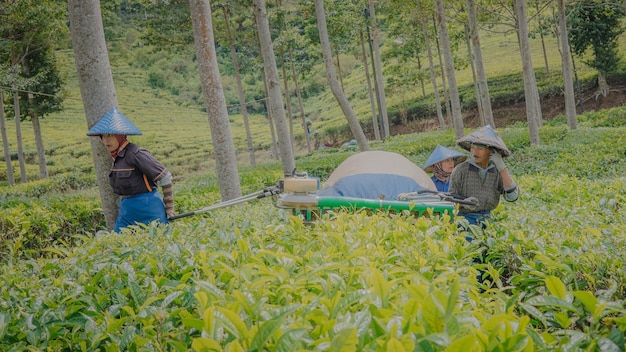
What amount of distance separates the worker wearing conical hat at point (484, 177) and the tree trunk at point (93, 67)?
11.2ft

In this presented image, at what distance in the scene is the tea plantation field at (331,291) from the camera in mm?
1161

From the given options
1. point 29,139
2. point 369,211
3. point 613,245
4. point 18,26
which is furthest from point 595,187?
point 29,139

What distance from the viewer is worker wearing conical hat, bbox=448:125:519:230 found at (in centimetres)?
402

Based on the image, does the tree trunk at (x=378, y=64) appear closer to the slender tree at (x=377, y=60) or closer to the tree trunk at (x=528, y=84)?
the slender tree at (x=377, y=60)

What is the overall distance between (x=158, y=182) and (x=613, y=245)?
151 inches

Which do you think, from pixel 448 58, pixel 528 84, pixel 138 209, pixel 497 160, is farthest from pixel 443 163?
pixel 528 84

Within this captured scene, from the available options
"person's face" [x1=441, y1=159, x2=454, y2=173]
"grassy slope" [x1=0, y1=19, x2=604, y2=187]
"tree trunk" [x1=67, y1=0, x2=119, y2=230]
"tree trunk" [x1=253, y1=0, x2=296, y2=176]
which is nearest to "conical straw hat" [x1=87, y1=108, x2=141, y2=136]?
"tree trunk" [x1=67, y1=0, x2=119, y2=230]

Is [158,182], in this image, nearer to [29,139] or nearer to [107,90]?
[107,90]

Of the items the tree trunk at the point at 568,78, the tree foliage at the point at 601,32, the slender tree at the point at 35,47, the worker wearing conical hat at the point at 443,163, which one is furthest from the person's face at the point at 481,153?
the tree foliage at the point at 601,32

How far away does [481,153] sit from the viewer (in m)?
4.09

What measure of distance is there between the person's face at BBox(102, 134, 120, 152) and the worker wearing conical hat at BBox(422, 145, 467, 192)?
3.16m

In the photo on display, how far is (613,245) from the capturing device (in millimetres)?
2186

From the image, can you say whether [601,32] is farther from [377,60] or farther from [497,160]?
[497,160]

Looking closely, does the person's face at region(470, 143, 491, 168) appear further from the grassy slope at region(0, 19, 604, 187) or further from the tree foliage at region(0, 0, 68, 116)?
the grassy slope at region(0, 19, 604, 187)
